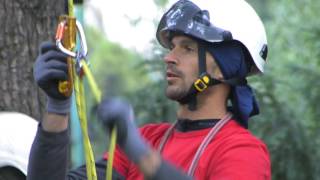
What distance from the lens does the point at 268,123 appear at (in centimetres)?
706

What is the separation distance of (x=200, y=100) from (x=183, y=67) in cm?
15

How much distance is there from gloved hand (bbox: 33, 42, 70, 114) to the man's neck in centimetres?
55

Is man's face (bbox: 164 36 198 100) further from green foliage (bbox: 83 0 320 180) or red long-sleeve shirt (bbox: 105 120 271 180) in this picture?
green foliage (bbox: 83 0 320 180)

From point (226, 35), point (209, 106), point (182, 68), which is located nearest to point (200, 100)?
point (209, 106)

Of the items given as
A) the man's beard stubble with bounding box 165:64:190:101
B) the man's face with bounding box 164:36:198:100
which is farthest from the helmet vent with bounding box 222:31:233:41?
the man's beard stubble with bounding box 165:64:190:101

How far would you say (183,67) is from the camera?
11.8 ft

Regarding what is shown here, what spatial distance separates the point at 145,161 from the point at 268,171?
73 cm

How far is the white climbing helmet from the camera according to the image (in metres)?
3.61

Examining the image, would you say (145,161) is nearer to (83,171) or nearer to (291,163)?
(83,171)

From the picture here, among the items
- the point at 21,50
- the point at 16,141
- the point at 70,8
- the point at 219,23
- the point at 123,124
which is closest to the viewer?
the point at 123,124

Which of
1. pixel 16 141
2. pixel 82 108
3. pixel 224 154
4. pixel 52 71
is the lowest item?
pixel 16 141

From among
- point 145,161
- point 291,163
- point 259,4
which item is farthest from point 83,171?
point 259,4

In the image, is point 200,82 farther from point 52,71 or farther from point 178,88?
point 52,71

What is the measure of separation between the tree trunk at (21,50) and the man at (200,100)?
885 millimetres
